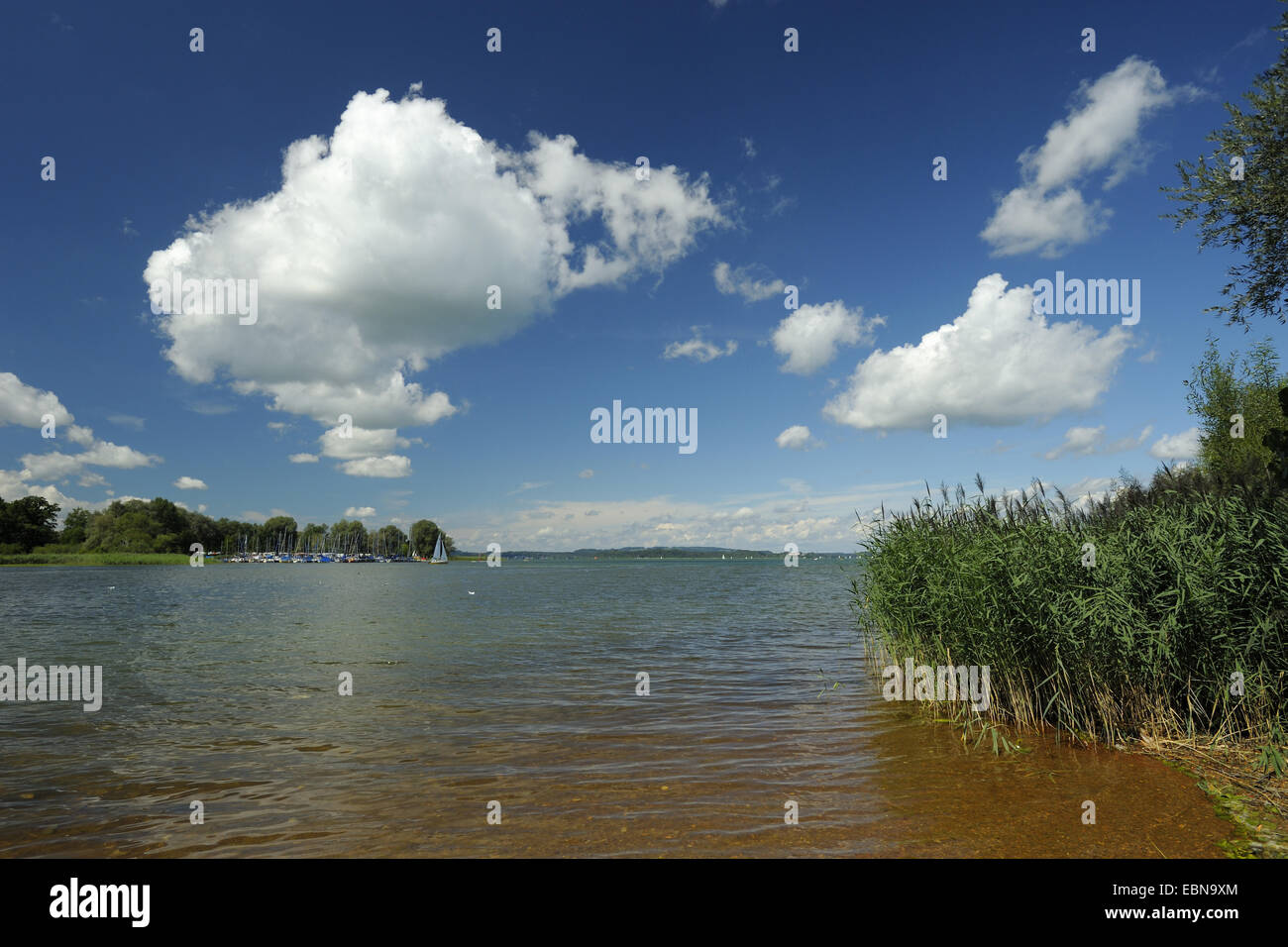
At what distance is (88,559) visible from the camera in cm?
12900

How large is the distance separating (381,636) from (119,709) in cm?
1376

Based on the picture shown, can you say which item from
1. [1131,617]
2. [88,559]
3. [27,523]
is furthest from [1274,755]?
[27,523]

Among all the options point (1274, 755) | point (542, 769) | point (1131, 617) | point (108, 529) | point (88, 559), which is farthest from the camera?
point (108, 529)

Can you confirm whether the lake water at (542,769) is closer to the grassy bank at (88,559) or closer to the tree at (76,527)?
the grassy bank at (88,559)

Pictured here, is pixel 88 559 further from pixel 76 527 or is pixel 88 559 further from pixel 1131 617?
pixel 1131 617

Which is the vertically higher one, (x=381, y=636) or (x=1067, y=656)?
(x=1067, y=656)

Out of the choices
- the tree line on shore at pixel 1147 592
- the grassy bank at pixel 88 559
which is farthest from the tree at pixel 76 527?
the tree line on shore at pixel 1147 592

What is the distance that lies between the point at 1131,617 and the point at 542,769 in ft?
31.3

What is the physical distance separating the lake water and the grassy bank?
141m

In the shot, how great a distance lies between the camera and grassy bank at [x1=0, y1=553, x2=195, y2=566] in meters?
129

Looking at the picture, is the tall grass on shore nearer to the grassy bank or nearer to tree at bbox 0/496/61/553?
the grassy bank

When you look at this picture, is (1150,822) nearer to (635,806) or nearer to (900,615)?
(635,806)

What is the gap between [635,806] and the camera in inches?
343
